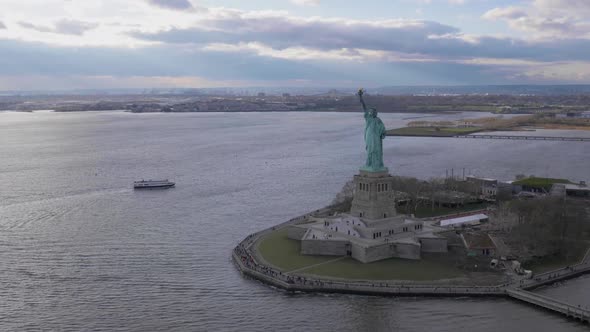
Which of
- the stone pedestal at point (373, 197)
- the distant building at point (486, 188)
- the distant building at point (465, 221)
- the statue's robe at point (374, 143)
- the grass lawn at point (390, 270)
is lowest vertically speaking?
the grass lawn at point (390, 270)

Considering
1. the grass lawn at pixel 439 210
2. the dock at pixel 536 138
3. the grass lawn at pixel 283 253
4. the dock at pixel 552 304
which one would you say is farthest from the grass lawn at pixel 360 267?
the dock at pixel 536 138

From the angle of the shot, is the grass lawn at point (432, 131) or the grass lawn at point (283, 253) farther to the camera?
the grass lawn at point (432, 131)

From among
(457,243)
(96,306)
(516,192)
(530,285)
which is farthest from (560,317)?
(516,192)

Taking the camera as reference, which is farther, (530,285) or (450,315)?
(530,285)

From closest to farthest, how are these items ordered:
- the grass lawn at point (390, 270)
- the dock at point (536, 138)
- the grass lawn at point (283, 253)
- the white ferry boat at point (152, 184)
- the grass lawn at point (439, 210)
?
the grass lawn at point (390, 270) → the grass lawn at point (283, 253) → the grass lawn at point (439, 210) → the white ferry boat at point (152, 184) → the dock at point (536, 138)

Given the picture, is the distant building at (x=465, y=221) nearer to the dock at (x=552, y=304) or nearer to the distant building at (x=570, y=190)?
the distant building at (x=570, y=190)

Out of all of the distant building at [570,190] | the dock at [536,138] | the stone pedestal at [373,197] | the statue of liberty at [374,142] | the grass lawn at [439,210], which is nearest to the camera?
the stone pedestal at [373,197]

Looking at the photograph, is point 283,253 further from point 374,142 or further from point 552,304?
point 552,304

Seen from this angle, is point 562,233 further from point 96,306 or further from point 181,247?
point 96,306
